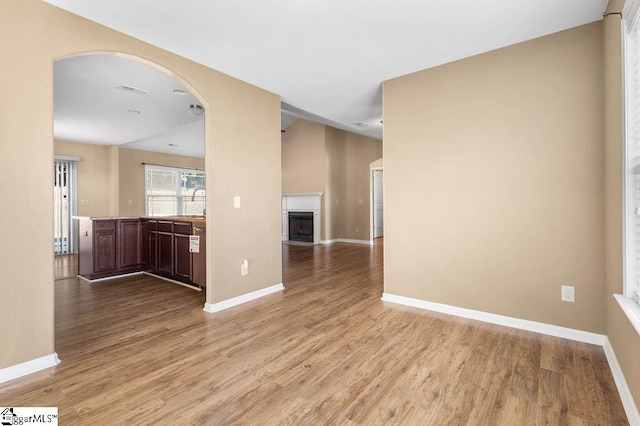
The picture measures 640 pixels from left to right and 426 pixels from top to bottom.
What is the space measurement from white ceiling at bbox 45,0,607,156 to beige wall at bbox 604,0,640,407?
0.40m

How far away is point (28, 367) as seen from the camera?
6.57ft

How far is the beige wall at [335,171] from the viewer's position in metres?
8.18

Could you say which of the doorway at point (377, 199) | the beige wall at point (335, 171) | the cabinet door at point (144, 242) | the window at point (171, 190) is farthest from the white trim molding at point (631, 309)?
the window at point (171, 190)

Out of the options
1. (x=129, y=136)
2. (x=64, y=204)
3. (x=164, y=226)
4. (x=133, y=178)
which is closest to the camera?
(x=164, y=226)

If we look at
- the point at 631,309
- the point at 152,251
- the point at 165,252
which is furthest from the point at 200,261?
the point at 631,309

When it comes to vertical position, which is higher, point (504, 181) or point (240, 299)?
point (504, 181)

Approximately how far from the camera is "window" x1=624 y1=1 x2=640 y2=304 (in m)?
1.67

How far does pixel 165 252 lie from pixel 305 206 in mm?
4538

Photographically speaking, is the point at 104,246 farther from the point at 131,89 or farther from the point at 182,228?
the point at 131,89

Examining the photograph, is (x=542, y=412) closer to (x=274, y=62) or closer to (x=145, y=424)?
(x=145, y=424)

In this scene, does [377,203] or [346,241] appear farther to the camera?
[377,203]

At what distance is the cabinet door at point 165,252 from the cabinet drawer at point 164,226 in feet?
0.19

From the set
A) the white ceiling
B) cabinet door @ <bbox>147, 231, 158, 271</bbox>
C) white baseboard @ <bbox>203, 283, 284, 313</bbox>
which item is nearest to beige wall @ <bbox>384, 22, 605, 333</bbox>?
the white ceiling

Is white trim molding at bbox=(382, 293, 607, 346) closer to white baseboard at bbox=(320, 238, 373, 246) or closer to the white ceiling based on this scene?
the white ceiling
